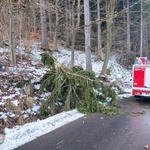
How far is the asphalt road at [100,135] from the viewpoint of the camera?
5.91 meters

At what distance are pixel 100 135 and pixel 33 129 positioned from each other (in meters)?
1.87

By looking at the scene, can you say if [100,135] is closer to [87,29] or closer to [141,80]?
[141,80]

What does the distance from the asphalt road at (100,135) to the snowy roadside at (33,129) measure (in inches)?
8.5

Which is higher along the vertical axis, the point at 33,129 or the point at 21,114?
the point at 21,114

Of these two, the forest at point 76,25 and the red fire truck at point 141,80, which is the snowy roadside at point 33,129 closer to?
the red fire truck at point 141,80

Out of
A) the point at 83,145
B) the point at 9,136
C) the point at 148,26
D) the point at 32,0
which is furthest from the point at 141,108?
the point at 148,26

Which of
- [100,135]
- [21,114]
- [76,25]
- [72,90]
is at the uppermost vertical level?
[76,25]

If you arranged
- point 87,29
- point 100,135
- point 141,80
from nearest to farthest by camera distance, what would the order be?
point 100,135 < point 141,80 < point 87,29

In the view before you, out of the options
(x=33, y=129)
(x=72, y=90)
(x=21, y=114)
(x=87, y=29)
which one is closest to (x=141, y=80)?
(x=72, y=90)

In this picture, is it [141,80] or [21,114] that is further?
[141,80]

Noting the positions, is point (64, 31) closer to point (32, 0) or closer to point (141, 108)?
point (32, 0)

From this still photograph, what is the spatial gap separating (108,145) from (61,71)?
4.31 metres

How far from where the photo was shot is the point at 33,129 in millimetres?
6953

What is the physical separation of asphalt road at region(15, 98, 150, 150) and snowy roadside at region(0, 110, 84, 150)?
21 centimetres
